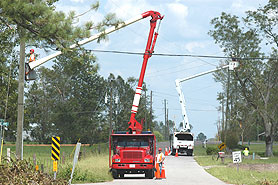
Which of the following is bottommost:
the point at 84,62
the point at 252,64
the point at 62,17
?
the point at 84,62

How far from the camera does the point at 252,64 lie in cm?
5647

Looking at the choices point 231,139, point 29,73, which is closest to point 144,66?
point 29,73

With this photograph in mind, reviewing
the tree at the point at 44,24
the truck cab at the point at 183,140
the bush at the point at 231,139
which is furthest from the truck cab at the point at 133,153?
the bush at the point at 231,139

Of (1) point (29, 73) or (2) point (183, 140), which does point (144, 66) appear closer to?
(1) point (29, 73)

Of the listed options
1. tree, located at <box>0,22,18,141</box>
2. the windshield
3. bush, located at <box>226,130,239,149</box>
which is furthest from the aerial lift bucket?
bush, located at <box>226,130,239,149</box>

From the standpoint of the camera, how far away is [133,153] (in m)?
26.0

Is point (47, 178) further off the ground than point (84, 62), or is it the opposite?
point (84, 62)

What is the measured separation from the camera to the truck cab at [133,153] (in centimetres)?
2595

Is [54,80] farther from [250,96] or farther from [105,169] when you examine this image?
[105,169]

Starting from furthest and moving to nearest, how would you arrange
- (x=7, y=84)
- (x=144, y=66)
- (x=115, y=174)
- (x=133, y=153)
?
1. (x=7, y=84)
2. (x=144, y=66)
3. (x=115, y=174)
4. (x=133, y=153)

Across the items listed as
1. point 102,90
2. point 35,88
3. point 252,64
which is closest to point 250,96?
point 252,64

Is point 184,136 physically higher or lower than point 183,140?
higher

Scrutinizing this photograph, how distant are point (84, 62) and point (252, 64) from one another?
45276 mm

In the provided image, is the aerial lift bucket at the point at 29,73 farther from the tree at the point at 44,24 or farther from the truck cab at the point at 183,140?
the truck cab at the point at 183,140
